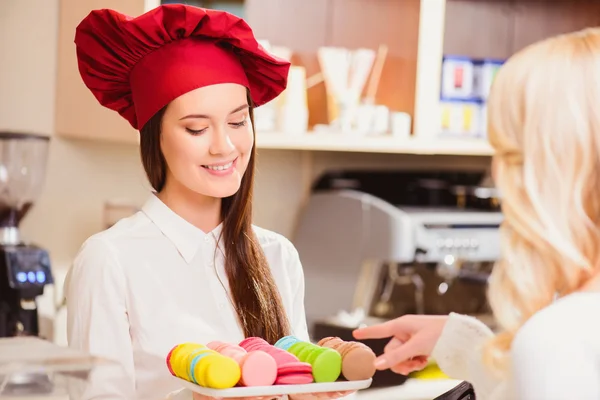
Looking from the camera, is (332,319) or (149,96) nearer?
(149,96)

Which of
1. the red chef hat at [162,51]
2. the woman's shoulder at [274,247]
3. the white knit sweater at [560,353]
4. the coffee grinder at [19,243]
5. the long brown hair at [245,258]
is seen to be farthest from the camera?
the coffee grinder at [19,243]

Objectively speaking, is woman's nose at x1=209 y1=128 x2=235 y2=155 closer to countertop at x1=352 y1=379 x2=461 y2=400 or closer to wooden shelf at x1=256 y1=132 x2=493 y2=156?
wooden shelf at x1=256 y1=132 x2=493 y2=156

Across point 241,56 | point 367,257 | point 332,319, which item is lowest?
point 332,319

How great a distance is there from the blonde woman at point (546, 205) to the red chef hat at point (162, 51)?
0.54 meters

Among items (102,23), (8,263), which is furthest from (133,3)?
(102,23)

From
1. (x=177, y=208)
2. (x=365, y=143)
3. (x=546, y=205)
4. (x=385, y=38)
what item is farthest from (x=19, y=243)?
(x=546, y=205)

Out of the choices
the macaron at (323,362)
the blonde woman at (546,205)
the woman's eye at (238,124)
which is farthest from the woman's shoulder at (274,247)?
the blonde woman at (546,205)

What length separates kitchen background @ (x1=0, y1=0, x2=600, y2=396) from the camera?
2680 mm

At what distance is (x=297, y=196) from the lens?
329 cm

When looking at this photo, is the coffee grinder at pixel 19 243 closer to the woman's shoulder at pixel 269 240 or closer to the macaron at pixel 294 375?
the woman's shoulder at pixel 269 240

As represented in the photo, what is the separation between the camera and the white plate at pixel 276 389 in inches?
Answer: 49.4

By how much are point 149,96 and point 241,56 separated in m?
0.17

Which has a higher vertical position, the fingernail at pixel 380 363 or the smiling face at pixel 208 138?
the smiling face at pixel 208 138

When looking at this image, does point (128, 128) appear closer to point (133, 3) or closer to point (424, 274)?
point (133, 3)
